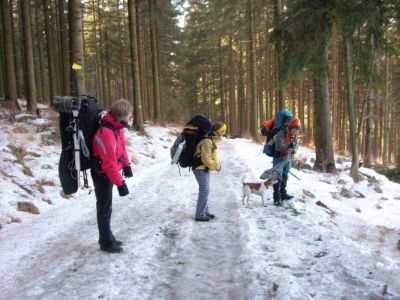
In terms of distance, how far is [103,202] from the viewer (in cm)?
500

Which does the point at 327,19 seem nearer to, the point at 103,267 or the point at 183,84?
the point at 103,267

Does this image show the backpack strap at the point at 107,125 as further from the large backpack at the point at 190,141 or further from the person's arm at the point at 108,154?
the large backpack at the point at 190,141

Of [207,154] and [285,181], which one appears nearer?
[207,154]

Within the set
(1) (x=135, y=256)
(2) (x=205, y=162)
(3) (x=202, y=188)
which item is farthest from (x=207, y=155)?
(1) (x=135, y=256)

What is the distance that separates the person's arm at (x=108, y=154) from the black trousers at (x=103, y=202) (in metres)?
0.28

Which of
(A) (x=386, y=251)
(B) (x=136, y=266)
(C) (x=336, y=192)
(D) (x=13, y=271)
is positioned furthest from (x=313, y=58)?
(D) (x=13, y=271)

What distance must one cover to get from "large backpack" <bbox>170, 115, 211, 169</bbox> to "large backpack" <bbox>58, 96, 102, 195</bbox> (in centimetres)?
172

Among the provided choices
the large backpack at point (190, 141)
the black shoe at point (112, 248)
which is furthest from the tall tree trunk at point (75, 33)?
the black shoe at point (112, 248)

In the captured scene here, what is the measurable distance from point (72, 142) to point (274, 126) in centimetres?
421

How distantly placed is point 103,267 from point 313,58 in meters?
7.85

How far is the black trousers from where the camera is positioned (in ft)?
16.2

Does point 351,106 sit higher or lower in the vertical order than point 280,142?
higher

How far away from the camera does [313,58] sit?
9.95 metres

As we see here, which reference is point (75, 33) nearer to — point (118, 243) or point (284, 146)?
point (284, 146)
